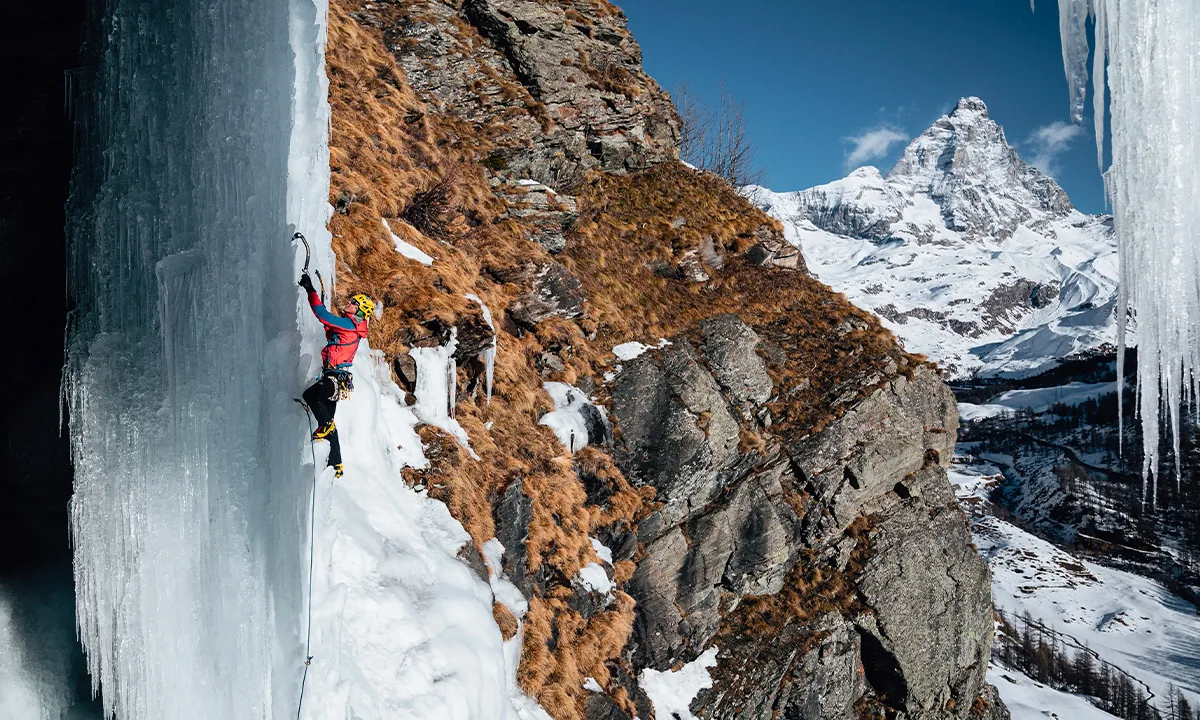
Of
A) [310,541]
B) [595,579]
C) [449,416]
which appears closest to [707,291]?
[595,579]

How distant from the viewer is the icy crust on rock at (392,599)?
6816 millimetres

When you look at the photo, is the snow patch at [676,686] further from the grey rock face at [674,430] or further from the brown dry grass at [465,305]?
the grey rock face at [674,430]

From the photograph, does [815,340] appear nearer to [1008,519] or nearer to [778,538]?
[778,538]

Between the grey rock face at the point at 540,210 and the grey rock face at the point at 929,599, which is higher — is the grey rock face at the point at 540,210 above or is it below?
above

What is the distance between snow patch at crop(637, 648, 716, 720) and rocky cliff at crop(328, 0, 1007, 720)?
0.23 meters

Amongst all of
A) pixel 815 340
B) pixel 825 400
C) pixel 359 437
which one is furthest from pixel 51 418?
pixel 815 340

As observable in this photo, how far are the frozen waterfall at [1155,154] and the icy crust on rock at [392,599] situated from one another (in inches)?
323

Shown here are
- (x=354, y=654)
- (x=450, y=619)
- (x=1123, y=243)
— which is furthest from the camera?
(x=450, y=619)

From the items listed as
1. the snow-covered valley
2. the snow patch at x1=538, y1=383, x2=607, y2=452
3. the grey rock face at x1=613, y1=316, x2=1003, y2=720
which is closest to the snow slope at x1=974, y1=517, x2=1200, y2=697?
the grey rock face at x1=613, y1=316, x2=1003, y2=720

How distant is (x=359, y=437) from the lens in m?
9.05

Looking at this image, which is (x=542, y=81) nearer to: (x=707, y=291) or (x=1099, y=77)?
(x=707, y=291)

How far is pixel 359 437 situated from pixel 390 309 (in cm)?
301

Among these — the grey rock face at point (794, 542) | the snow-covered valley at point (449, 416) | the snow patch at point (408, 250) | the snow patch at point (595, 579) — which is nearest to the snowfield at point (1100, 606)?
the grey rock face at point (794, 542)

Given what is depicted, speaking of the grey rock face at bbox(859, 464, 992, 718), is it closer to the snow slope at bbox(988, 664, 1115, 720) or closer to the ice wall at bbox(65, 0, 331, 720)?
the ice wall at bbox(65, 0, 331, 720)
